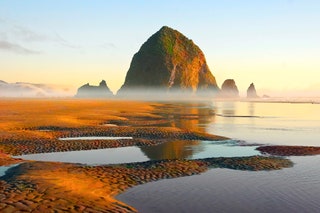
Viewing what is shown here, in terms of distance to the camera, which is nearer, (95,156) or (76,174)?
(76,174)

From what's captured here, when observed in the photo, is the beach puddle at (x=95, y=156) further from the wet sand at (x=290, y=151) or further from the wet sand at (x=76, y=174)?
the wet sand at (x=290, y=151)

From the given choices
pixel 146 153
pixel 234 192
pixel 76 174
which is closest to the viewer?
pixel 234 192

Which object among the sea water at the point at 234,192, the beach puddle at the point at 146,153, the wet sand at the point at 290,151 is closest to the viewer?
the sea water at the point at 234,192

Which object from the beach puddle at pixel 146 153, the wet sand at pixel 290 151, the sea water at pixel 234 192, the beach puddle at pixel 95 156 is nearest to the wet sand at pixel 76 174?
the sea water at pixel 234 192

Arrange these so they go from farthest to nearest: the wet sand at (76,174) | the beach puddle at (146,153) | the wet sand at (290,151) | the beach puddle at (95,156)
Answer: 1. the wet sand at (290,151)
2. the beach puddle at (146,153)
3. the beach puddle at (95,156)
4. the wet sand at (76,174)

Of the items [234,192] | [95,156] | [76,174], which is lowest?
[95,156]

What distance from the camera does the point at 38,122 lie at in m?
54.5

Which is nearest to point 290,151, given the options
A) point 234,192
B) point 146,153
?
point 146,153

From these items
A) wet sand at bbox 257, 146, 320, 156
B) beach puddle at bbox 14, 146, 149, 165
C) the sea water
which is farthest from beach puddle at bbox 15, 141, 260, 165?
the sea water

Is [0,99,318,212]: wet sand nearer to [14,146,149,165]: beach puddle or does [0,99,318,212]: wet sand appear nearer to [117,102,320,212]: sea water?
[117,102,320,212]: sea water

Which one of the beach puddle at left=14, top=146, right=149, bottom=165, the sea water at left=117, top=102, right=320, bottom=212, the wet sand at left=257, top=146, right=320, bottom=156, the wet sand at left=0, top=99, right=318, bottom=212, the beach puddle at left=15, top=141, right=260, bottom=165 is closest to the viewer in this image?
the wet sand at left=0, top=99, right=318, bottom=212

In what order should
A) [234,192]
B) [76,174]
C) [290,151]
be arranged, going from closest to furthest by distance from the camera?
1. [234,192]
2. [76,174]
3. [290,151]

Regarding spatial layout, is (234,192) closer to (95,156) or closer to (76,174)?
(76,174)

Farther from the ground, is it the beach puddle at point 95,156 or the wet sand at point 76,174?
the wet sand at point 76,174
